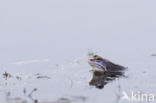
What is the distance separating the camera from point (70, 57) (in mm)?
41156

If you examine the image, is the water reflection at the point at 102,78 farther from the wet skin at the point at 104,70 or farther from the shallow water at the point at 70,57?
the shallow water at the point at 70,57

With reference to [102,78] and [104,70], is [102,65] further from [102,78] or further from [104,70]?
[102,78]

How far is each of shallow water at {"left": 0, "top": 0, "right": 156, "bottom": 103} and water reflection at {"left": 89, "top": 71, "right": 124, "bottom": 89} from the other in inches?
13.8

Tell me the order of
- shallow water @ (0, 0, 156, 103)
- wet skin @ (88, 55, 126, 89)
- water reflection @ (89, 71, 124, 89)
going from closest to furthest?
shallow water @ (0, 0, 156, 103)
water reflection @ (89, 71, 124, 89)
wet skin @ (88, 55, 126, 89)

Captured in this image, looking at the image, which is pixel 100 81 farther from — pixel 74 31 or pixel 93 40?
pixel 74 31

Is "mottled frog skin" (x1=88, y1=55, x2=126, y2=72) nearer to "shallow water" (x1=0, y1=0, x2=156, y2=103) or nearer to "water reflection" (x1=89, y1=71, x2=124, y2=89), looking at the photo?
"water reflection" (x1=89, y1=71, x2=124, y2=89)

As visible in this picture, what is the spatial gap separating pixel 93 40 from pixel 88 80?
31.1 meters

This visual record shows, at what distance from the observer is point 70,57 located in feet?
135

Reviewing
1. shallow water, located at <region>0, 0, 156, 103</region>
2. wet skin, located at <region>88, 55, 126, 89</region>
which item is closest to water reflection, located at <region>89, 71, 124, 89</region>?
wet skin, located at <region>88, 55, 126, 89</region>

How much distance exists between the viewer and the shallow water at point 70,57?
76.1ft

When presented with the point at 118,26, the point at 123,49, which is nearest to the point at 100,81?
the point at 123,49

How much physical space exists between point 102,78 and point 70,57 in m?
13.0

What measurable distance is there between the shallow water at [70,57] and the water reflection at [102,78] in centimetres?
35

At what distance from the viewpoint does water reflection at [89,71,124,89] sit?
2588 cm
